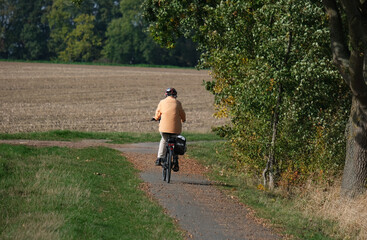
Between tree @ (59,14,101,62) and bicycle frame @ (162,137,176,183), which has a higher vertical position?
tree @ (59,14,101,62)

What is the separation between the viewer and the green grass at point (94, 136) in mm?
23625

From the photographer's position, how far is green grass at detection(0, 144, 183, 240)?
8.59 m

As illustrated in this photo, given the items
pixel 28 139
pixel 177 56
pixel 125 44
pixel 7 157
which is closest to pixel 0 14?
pixel 125 44

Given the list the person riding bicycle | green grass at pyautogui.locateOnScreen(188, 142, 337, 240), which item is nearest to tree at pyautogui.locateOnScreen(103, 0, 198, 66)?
green grass at pyautogui.locateOnScreen(188, 142, 337, 240)

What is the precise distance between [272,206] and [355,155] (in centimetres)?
290

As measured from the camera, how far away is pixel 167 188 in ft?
42.3

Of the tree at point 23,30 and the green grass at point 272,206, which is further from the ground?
the tree at point 23,30

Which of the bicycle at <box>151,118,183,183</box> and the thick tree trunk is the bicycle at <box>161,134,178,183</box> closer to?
the bicycle at <box>151,118,183,183</box>

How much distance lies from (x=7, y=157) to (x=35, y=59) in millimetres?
96284

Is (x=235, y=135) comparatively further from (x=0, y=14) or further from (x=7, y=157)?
(x=0, y=14)

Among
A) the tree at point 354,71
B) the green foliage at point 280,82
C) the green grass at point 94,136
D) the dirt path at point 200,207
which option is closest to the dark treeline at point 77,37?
the green grass at point 94,136

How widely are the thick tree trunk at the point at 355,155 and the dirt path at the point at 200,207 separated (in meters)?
3.26

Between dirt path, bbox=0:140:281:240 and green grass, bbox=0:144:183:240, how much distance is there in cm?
34

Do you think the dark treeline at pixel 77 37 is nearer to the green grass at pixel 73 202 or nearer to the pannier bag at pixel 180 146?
the green grass at pixel 73 202
